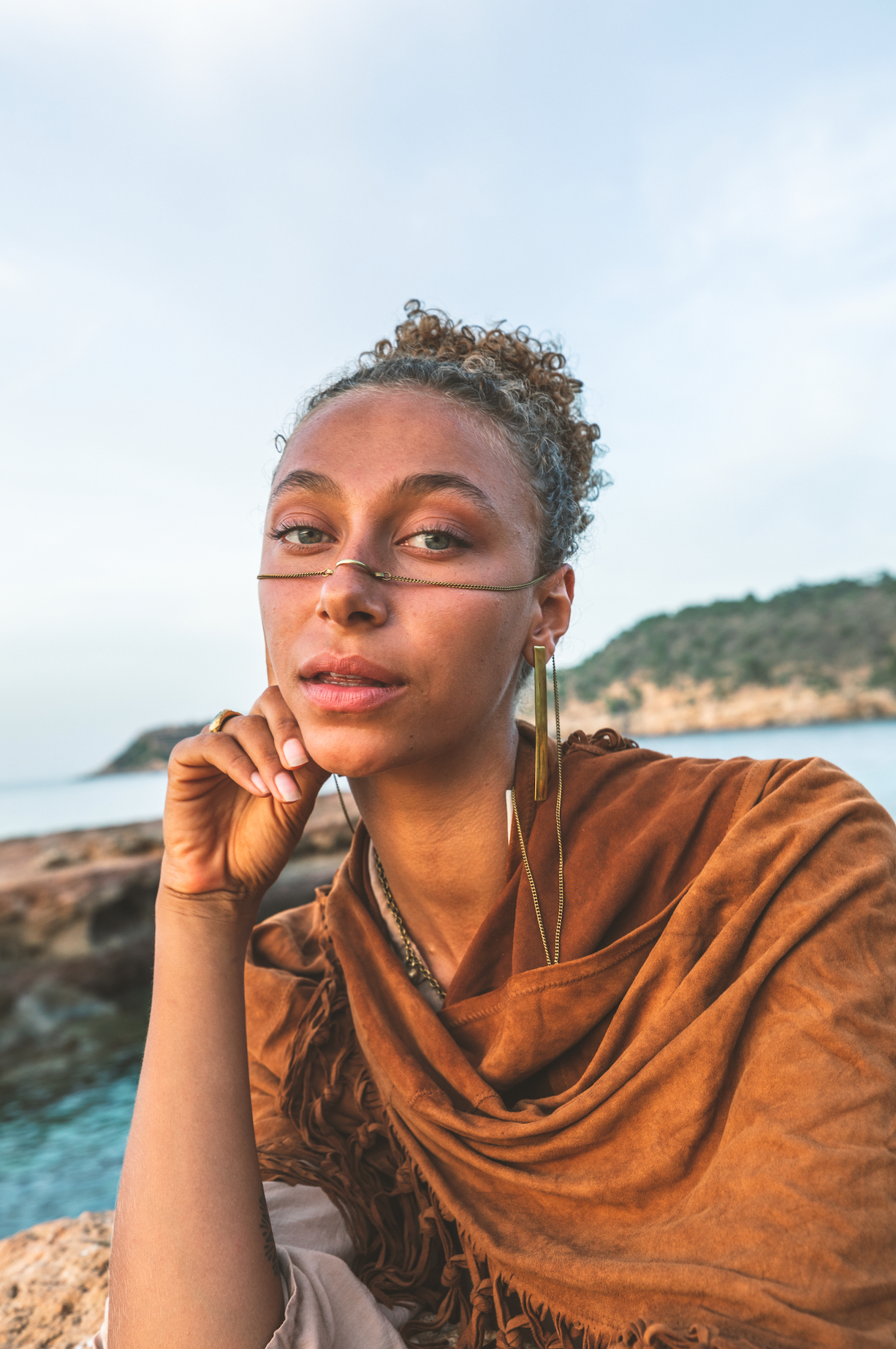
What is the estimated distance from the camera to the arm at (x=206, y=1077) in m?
1.35

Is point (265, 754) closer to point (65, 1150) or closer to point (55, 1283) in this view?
point (55, 1283)

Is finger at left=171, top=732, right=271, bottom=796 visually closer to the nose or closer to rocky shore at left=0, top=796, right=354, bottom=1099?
the nose

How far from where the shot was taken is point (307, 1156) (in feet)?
6.03

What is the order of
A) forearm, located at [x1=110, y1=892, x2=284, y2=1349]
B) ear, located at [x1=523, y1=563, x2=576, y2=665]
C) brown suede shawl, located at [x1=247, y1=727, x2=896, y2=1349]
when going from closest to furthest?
brown suede shawl, located at [x1=247, y1=727, x2=896, y2=1349] < forearm, located at [x1=110, y1=892, x2=284, y2=1349] < ear, located at [x1=523, y1=563, x2=576, y2=665]

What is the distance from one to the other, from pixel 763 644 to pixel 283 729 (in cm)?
4477

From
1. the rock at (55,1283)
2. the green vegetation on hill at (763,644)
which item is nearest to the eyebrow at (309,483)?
the rock at (55,1283)

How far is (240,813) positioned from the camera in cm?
182

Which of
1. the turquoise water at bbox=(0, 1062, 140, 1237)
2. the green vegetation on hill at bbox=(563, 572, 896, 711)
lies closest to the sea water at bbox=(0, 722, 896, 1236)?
the turquoise water at bbox=(0, 1062, 140, 1237)

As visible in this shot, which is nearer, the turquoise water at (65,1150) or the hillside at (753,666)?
the turquoise water at (65,1150)

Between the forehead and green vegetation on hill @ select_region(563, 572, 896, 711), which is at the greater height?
green vegetation on hill @ select_region(563, 572, 896, 711)

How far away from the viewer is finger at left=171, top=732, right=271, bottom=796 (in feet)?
5.41

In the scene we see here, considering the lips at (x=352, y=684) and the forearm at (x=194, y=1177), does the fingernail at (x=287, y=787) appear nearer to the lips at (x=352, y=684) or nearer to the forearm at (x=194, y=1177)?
the lips at (x=352, y=684)

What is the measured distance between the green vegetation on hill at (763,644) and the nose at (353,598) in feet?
122

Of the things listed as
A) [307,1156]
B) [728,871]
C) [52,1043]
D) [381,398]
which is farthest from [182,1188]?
[52,1043]
